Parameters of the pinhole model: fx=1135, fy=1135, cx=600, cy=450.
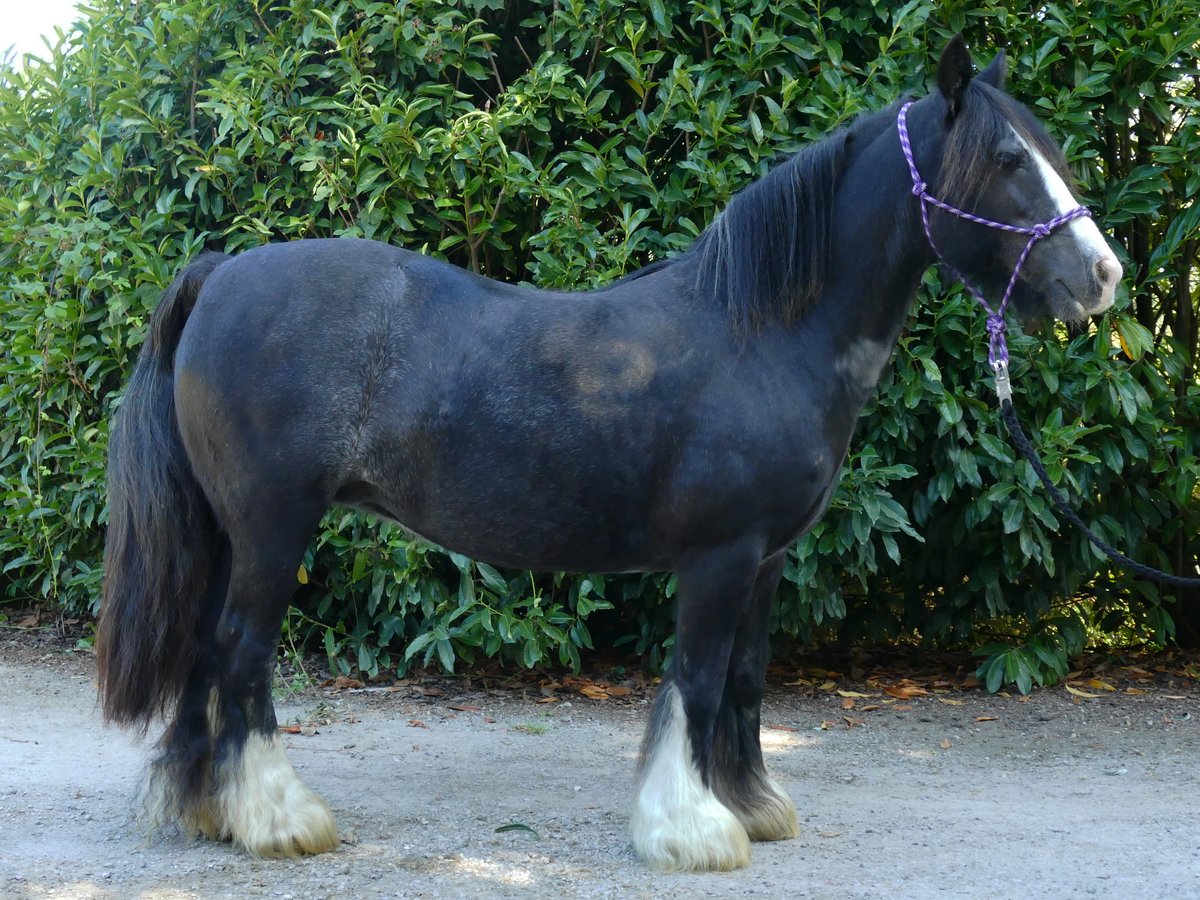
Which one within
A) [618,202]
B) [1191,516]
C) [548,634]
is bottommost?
[548,634]

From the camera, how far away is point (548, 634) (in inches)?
201

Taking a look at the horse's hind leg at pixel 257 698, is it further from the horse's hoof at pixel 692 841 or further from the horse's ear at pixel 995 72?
the horse's ear at pixel 995 72

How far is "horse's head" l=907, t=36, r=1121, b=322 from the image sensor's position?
306 cm

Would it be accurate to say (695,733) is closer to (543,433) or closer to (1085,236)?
(543,433)

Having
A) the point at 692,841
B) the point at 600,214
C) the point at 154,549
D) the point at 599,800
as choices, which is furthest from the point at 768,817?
the point at 600,214

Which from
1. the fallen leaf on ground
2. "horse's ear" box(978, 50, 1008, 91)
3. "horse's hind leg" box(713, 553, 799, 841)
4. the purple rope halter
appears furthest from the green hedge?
the purple rope halter

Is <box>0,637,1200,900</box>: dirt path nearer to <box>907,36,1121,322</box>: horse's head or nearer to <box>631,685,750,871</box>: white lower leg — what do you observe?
<box>631,685,750,871</box>: white lower leg

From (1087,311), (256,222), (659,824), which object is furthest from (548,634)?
(1087,311)

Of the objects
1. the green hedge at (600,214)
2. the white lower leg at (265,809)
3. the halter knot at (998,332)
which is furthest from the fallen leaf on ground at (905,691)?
the white lower leg at (265,809)

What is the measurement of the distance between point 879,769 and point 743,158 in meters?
2.66

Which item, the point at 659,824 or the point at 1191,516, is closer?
the point at 659,824

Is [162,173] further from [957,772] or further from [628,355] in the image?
[957,772]

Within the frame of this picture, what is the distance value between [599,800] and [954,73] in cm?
263

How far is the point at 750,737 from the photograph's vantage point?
3656 mm
